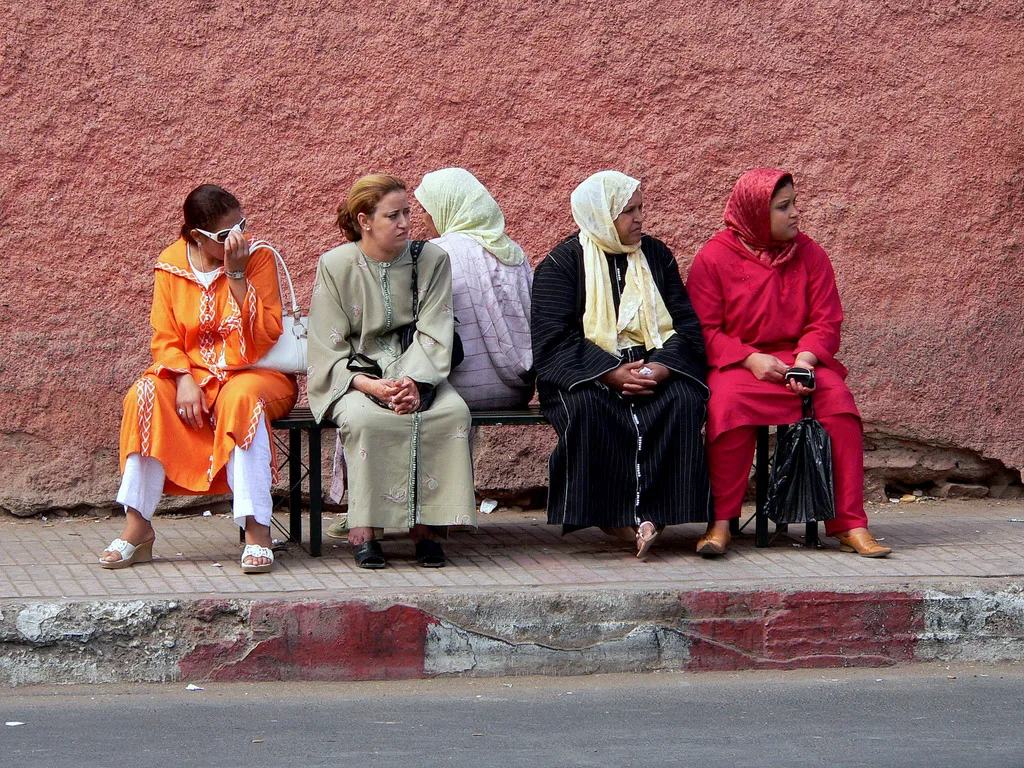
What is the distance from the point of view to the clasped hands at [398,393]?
478 cm

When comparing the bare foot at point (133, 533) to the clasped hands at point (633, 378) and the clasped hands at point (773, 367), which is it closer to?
the clasped hands at point (633, 378)

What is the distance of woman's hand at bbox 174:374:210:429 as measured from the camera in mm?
4746

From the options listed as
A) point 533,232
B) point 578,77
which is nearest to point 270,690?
point 533,232

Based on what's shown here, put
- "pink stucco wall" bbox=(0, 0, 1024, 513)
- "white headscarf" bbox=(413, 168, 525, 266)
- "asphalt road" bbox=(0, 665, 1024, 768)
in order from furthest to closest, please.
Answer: "pink stucco wall" bbox=(0, 0, 1024, 513) → "white headscarf" bbox=(413, 168, 525, 266) → "asphalt road" bbox=(0, 665, 1024, 768)

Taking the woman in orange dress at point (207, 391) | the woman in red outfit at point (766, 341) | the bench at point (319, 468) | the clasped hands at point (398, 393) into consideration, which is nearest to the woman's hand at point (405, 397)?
the clasped hands at point (398, 393)

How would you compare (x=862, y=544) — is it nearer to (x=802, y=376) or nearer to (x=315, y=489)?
(x=802, y=376)

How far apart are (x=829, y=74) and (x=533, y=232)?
4.99 feet

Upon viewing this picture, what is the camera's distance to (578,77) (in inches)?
240

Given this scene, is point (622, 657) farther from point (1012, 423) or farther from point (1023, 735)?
point (1012, 423)

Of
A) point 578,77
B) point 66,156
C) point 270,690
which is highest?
point 578,77

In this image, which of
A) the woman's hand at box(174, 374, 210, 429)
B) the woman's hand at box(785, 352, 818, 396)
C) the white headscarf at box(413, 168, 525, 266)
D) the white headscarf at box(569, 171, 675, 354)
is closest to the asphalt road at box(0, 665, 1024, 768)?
the woman's hand at box(174, 374, 210, 429)

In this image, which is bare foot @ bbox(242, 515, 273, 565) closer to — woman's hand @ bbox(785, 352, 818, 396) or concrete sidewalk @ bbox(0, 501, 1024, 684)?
concrete sidewalk @ bbox(0, 501, 1024, 684)

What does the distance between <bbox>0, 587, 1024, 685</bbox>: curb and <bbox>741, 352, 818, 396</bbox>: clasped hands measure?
35.0 inches

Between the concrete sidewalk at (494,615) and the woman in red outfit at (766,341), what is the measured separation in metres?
0.27
